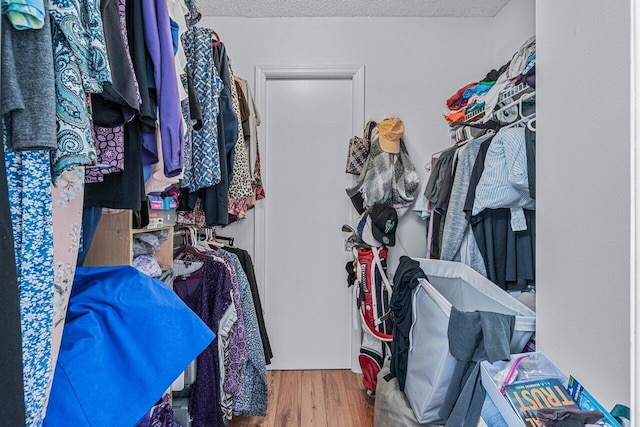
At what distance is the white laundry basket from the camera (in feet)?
4.21

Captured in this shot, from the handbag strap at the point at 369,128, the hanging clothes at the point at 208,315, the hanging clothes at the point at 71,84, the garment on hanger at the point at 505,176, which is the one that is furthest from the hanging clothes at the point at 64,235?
the handbag strap at the point at 369,128

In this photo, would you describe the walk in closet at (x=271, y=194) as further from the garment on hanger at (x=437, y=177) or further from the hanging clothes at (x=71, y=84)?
→ the garment on hanger at (x=437, y=177)

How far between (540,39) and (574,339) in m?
0.87

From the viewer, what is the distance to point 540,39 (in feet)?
3.70

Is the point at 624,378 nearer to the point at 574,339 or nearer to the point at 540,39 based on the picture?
the point at 574,339

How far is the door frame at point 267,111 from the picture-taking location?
2385 millimetres

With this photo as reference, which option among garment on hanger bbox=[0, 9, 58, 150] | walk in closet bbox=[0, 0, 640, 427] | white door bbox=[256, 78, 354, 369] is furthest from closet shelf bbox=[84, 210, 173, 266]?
white door bbox=[256, 78, 354, 369]

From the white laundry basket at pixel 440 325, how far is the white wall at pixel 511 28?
131cm

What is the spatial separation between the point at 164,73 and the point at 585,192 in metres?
1.07

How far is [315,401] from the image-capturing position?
2.11 m

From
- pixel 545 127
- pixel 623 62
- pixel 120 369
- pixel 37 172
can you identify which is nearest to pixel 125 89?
pixel 37 172

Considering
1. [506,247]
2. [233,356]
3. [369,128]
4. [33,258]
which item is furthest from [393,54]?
[33,258]

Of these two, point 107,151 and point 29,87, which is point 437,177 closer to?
point 107,151
